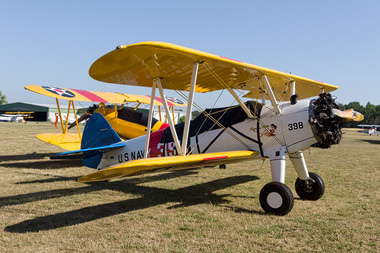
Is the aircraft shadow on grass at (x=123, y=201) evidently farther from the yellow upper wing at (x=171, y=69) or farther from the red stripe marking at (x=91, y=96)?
the red stripe marking at (x=91, y=96)

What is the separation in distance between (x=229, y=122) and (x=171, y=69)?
4.77 feet

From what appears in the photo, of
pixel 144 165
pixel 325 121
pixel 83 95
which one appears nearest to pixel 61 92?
pixel 83 95

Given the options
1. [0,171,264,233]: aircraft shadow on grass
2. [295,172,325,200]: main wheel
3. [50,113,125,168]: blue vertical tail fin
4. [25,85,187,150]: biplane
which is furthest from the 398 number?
[25,85,187,150]: biplane

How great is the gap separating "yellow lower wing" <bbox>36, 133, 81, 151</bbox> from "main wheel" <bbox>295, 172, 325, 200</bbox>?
753 centimetres

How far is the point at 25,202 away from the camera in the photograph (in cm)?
538

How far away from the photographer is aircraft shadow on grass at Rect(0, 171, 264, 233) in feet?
14.3

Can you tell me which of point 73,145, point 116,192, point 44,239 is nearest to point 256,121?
point 116,192

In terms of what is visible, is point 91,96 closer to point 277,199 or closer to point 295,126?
point 295,126

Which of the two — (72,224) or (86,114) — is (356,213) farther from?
(86,114)

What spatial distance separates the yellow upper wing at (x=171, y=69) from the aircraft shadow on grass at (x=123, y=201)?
7.04ft

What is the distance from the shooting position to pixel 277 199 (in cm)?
477

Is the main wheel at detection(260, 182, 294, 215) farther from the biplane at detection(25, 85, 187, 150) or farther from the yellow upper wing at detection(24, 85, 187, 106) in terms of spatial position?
the yellow upper wing at detection(24, 85, 187, 106)

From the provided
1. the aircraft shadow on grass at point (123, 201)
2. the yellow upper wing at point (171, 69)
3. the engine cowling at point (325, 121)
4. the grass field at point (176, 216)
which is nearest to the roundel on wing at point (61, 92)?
the grass field at point (176, 216)

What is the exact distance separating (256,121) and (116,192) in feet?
10.4
